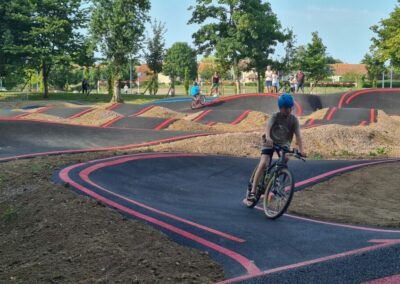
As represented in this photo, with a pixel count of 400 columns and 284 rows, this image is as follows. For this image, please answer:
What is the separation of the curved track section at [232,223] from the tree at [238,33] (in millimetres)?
34235

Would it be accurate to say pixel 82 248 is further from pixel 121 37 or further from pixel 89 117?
pixel 121 37

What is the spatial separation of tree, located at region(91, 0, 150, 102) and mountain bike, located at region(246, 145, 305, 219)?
3056 cm

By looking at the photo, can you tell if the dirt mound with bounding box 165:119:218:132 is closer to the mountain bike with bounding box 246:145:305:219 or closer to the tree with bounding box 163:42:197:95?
the mountain bike with bounding box 246:145:305:219

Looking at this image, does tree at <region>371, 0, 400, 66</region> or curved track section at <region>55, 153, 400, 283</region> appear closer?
curved track section at <region>55, 153, 400, 283</region>

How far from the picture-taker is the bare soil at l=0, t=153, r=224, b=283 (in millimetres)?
4582

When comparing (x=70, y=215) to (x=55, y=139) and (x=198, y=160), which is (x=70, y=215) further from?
(x=55, y=139)

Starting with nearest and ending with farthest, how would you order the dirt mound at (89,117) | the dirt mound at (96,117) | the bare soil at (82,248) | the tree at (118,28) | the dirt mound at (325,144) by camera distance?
the bare soil at (82,248)
the dirt mound at (325,144)
the dirt mound at (96,117)
the dirt mound at (89,117)
the tree at (118,28)

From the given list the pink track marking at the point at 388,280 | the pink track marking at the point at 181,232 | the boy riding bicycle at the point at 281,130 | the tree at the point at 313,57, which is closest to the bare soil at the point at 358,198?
the boy riding bicycle at the point at 281,130

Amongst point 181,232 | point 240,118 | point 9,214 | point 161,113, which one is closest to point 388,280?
point 181,232

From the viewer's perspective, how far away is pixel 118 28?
118 feet

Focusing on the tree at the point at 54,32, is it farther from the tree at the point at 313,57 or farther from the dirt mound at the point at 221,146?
the dirt mound at the point at 221,146

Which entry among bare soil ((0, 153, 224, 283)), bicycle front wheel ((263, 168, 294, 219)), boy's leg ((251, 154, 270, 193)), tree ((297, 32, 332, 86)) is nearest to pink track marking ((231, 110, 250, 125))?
boy's leg ((251, 154, 270, 193))

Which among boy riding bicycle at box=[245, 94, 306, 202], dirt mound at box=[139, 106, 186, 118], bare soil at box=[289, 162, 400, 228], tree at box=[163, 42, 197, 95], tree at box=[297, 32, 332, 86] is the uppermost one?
tree at box=[163, 42, 197, 95]

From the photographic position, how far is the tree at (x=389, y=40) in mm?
42812
